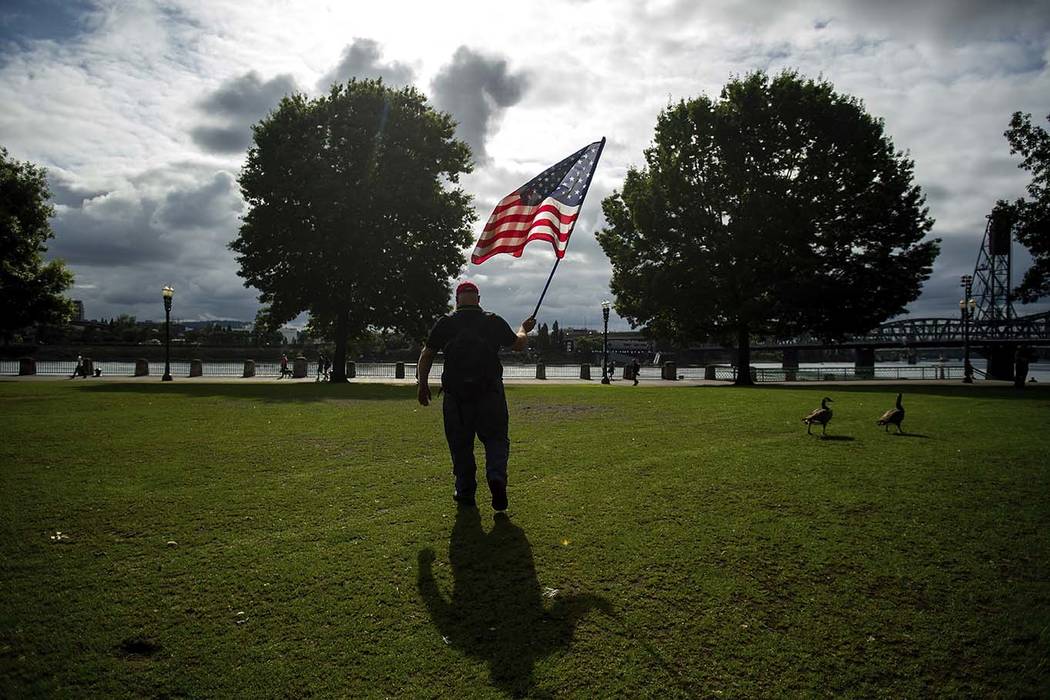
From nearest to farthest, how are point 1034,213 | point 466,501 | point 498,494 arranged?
point 498,494
point 466,501
point 1034,213

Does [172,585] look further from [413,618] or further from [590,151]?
[590,151]

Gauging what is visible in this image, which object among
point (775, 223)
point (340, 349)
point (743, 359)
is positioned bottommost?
point (743, 359)

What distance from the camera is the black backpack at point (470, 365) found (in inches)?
206

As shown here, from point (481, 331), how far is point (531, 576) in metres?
2.31

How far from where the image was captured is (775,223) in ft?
92.9

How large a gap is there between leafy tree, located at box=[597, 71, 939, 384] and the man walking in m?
25.7

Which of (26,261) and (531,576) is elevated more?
(26,261)

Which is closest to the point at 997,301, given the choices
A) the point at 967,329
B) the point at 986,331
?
the point at 986,331

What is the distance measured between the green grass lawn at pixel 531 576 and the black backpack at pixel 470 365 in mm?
1098

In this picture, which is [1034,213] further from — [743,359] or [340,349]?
[340,349]

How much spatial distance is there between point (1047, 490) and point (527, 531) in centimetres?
525

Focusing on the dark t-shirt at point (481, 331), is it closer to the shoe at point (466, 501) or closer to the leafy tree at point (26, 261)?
the shoe at point (466, 501)

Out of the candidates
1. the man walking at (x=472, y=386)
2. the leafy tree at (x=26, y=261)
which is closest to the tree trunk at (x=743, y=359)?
the man walking at (x=472, y=386)

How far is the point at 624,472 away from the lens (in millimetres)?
6906
